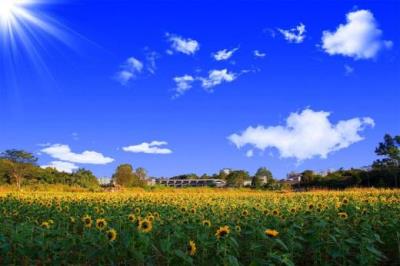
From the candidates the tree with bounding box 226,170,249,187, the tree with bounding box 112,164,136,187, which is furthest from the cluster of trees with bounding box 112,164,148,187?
the tree with bounding box 226,170,249,187

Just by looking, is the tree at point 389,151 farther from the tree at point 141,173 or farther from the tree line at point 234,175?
the tree at point 141,173

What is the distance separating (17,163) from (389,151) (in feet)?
153

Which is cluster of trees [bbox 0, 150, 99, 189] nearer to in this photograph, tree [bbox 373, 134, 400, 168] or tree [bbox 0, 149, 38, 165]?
tree [bbox 0, 149, 38, 165]

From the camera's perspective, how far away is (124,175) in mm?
69188

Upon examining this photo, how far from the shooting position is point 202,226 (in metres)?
7.50

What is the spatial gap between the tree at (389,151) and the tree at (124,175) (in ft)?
100

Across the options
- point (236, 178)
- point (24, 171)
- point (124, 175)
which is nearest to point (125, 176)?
point (124, 175)

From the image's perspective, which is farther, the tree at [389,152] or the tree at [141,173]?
the tree at [141,173]

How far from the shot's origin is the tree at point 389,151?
5653cm

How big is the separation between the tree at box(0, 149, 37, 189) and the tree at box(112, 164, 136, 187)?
37.0ft

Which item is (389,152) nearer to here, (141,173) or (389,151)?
(389,151)

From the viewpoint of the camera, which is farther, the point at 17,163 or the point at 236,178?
the point at 236,178

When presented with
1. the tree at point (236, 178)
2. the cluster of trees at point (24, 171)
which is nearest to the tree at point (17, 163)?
the cluster of trees at point (24, 171)

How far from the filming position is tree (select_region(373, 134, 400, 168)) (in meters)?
56.5
